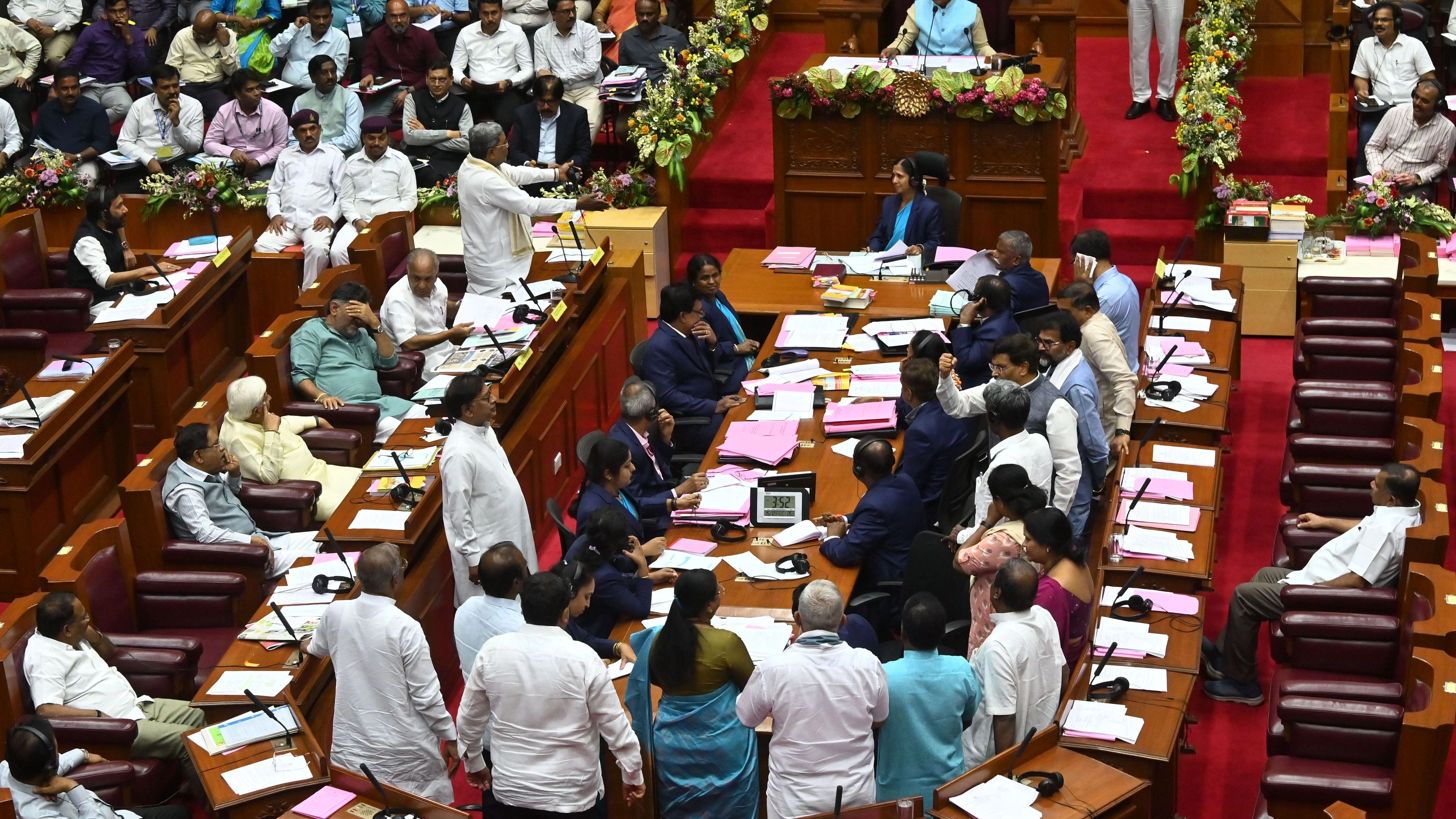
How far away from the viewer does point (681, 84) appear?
38.7 ft

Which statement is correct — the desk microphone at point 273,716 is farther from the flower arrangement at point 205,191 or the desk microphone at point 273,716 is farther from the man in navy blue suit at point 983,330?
the flower arrangement at point 205,191

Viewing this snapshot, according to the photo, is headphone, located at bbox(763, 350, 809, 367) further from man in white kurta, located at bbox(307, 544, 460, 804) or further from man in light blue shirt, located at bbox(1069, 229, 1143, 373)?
man in white kurta, located at bbox(307, 544, 460, 804)

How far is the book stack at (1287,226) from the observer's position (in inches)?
407

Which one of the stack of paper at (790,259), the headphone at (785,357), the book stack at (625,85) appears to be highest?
the book stack at (625,85)

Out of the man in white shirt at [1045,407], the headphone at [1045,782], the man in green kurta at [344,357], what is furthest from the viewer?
the man in green kurta at [344,357]

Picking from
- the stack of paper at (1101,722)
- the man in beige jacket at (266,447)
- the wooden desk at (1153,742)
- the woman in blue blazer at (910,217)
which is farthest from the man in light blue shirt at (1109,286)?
the man in beige jacket at (266,447)

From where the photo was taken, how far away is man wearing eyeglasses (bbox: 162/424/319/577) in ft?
24.8

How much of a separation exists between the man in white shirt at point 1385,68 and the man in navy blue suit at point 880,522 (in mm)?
6189

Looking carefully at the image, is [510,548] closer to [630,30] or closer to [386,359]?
[386,359]

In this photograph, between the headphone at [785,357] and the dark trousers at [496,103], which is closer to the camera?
the headphone at [785,357]

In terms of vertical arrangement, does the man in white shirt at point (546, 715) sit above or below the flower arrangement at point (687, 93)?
below

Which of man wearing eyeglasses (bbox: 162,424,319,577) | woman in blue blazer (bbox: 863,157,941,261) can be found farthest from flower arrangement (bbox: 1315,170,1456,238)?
man wearing eyeglasses (bbox: 162,424,319,577)

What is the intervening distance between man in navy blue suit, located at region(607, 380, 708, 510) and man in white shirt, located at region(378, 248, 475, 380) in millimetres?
1795

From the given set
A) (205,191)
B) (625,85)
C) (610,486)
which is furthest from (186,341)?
(610,486)
